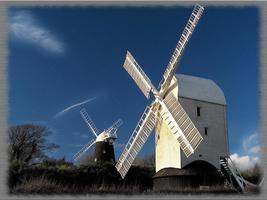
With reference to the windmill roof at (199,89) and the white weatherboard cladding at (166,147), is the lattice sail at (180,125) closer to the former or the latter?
the white weatherboard cladding at (166,147)

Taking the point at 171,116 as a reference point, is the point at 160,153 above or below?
below

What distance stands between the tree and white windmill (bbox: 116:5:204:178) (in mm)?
10657

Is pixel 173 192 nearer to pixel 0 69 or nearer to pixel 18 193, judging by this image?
pixel 18 193

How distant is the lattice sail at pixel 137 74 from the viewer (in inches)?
1024

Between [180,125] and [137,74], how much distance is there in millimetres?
5380

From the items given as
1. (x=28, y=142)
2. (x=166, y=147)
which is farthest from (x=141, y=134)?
(x=28, y=142)

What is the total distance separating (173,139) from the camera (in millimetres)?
24172

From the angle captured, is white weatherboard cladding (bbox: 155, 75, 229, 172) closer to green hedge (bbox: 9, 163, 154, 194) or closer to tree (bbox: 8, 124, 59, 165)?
green hedge (bbox: 9, 163, 154, 194)

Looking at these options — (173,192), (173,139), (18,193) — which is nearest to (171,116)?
(173,139)

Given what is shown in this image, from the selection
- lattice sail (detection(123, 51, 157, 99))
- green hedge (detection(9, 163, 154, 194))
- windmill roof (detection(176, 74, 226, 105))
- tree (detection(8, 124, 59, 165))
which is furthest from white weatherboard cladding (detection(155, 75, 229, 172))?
tree (detection(8, 124, 59, 165))

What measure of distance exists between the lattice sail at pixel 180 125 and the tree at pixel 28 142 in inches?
533

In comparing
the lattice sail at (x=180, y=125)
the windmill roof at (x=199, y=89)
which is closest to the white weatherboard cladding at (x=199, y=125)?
the windmill roof at (x=199, y=89)

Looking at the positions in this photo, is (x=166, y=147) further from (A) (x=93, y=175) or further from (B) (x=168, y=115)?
(A) (x=93, y=175)

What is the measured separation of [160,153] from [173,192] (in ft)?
15.6
